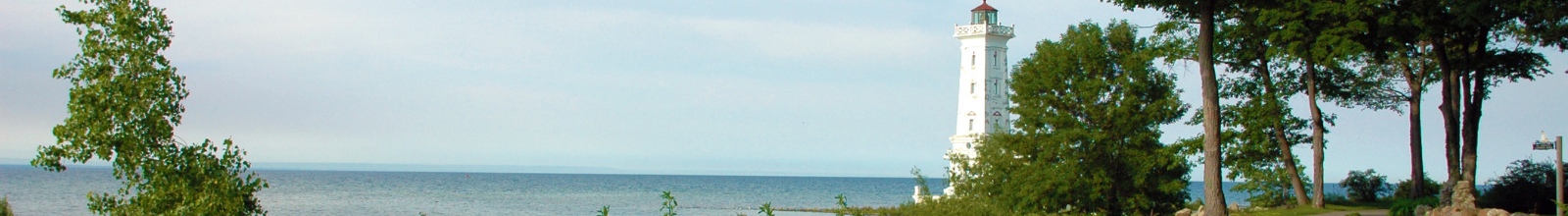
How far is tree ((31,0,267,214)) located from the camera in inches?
485

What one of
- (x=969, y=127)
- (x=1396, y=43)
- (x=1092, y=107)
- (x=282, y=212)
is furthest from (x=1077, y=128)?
(x=282, y=212)

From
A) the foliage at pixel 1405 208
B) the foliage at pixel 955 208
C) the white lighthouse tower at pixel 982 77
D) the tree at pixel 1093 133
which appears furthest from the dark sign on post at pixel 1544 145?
the white lighthouse tower at pixel 982 77

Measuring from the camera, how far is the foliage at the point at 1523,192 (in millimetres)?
26656

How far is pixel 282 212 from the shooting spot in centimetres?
6116

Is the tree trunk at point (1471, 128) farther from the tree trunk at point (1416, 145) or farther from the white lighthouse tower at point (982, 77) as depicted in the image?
the white lighthouse tower at point (982, 77)

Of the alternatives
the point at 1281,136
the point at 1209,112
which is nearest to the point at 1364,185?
the point at 1281,136

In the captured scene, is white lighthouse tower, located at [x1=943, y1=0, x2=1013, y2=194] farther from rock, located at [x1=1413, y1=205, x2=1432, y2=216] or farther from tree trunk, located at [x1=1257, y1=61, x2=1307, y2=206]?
rock, located at [x1=1413, y1=205, x2=1432, y2=216]

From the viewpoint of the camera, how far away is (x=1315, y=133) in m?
33.5

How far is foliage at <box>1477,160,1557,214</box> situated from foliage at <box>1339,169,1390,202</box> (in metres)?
12.7

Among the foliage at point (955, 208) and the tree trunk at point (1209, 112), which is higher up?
the tree trunk at point (1209, 112)

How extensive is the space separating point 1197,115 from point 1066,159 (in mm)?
4252

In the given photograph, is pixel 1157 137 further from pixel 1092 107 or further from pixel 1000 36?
pixel 1000 36

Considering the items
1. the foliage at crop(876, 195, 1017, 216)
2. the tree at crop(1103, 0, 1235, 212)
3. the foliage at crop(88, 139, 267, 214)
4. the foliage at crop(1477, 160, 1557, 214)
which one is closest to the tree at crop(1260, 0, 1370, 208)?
the foliage at crop(1477, 160, 1557, 214)

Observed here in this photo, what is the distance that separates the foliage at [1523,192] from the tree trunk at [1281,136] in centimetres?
563
